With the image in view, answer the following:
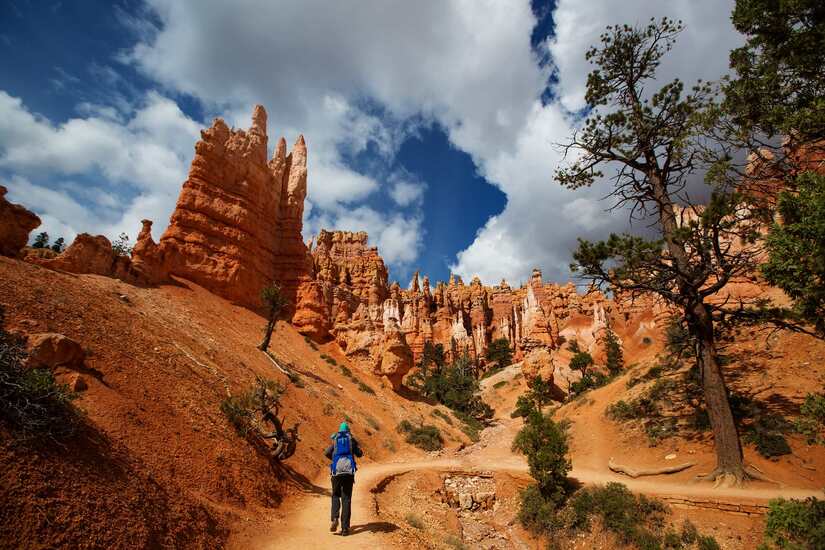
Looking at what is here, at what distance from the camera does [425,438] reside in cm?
2356

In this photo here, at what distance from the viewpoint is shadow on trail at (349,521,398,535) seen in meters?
7.73

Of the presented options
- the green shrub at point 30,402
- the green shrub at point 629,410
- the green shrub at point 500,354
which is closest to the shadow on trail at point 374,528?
the green shrub at point 30,402

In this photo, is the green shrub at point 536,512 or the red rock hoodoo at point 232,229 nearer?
the green shrub at point 536,512

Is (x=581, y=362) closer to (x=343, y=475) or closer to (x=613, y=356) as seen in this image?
(x=613, y=356)

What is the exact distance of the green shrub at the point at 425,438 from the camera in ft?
75.7

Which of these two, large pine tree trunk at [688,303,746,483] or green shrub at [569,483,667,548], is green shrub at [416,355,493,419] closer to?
green shrub at [569,483,667,548]

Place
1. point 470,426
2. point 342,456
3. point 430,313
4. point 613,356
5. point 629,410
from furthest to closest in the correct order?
point 430,313
point 613,356
point 470,426
point 629,410
point 342,456

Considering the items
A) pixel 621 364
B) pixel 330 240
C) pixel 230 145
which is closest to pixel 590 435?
pixel 621 364

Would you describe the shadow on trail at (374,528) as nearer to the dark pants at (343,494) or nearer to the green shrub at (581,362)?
the dark pants at (343,494)

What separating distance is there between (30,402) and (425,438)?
68.9 feet

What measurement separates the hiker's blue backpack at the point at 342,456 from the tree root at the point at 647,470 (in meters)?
11.5

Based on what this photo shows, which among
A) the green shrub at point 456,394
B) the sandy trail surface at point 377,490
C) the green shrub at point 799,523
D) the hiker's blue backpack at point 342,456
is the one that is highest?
the green shrub at point 456,394

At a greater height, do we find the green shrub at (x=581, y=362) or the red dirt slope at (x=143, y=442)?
the green shrub at (x=581, y=362)

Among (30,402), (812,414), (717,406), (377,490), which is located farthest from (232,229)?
(812,414)
